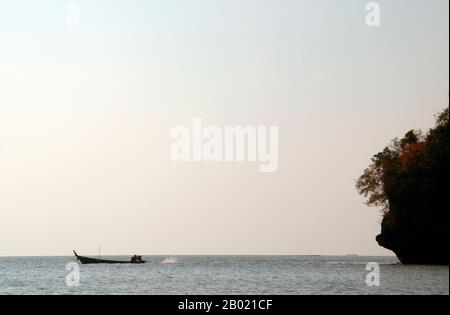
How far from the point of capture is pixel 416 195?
79500 millimetres

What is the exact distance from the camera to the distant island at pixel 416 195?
7681cm

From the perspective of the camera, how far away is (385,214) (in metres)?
88.9

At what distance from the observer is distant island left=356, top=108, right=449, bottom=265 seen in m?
76.8

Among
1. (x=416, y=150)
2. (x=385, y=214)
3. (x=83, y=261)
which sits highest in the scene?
(x=416, y=150)

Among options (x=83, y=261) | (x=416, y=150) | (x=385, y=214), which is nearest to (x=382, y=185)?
(x=385, y=214)
